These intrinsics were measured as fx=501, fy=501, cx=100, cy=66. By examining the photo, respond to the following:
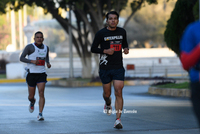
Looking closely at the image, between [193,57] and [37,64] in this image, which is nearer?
[193,57]

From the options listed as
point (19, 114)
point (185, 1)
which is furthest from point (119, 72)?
point (185, 1)

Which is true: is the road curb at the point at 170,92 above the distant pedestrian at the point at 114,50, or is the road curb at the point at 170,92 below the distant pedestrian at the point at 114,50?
below

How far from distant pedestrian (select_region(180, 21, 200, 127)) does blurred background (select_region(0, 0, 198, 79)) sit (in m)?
11.4

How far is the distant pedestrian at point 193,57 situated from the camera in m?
4.04

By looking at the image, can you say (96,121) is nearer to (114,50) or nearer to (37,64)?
(37,64)

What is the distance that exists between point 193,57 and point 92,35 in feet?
71.0

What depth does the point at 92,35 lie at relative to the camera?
25.6m

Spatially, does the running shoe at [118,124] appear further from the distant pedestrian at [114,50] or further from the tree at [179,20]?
the tree at [179,20]

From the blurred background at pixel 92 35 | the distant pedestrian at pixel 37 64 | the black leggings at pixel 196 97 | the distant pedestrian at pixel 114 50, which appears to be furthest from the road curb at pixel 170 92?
the black leggings at pixel 196 97

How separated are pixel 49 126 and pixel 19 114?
2.26 m

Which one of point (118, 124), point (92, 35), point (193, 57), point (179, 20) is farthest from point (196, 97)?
point (92, 35)

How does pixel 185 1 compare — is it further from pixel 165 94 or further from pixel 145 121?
pixel 145 121

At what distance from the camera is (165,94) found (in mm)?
16625

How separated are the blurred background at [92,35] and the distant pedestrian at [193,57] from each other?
11.4 meters
